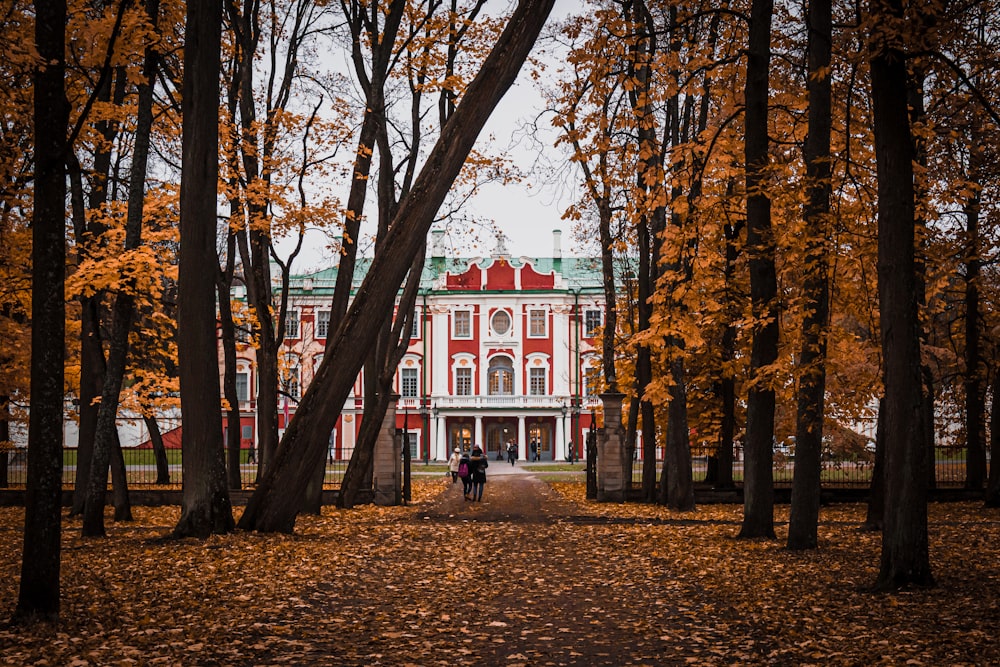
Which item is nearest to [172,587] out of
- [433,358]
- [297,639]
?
[297,639]

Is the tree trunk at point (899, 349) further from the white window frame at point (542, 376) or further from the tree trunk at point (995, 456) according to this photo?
the white window frame at point (542, 376)

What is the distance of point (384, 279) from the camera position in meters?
13.3

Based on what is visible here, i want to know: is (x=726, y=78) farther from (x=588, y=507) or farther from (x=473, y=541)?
(x=588, y=507)

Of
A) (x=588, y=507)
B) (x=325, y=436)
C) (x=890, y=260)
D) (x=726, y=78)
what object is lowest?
(x=588, y=507)

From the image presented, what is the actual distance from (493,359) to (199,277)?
5128cm

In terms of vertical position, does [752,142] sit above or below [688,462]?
above

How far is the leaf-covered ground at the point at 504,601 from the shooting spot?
662 cm

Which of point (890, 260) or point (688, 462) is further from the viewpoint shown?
point (688, 462)

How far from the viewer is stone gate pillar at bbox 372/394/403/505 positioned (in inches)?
899

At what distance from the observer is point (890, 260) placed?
28.7 ft

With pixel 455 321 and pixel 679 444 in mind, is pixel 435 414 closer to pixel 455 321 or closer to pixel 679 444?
pixel 455 321

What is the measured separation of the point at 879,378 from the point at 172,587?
29.2 ft

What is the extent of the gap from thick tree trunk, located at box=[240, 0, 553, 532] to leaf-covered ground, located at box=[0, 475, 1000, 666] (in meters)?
0.71

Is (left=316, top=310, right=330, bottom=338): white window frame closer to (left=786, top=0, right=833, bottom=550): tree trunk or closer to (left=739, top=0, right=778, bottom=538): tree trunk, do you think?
(left=739, top=0, right=778, bottom=538): tree trunk
